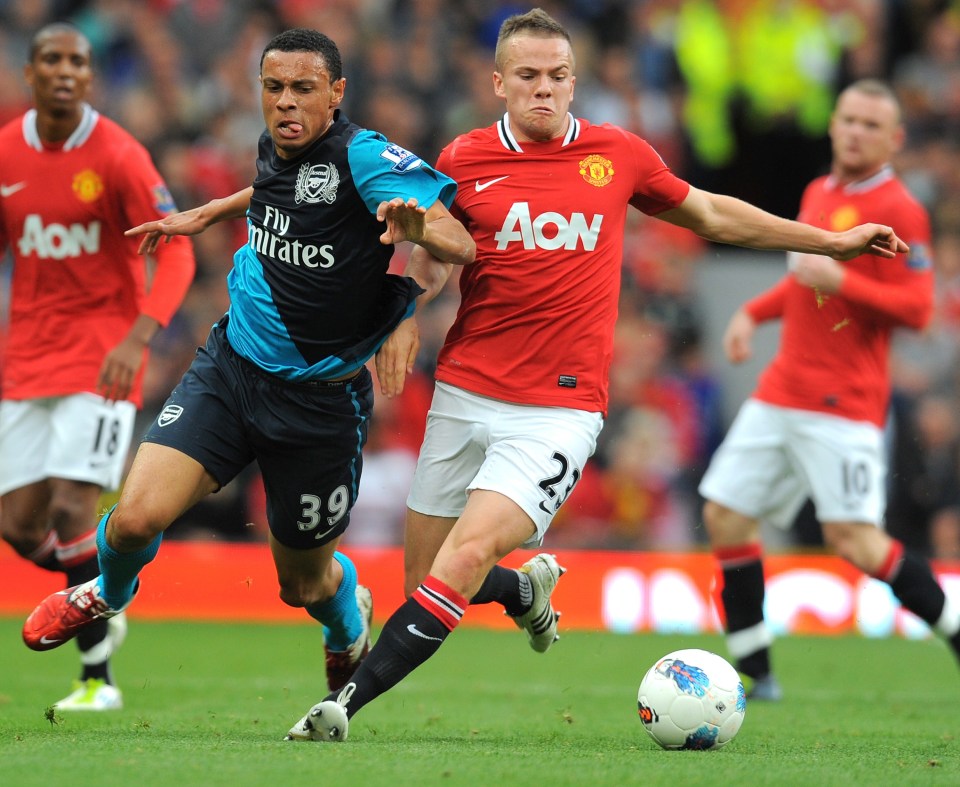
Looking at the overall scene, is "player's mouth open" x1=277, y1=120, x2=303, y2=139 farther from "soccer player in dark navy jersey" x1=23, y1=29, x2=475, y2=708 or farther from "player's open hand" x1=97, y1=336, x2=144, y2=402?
"player's open hand" x1=97, y1=336, x2=144, y2=402

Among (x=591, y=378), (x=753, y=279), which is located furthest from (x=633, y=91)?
(x=591, y=378)

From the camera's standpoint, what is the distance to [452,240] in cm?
600

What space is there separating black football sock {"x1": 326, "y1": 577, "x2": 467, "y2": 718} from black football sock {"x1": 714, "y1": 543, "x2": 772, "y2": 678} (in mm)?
3175

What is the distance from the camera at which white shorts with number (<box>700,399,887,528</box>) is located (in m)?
8.51

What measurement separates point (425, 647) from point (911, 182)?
1178 centimetres

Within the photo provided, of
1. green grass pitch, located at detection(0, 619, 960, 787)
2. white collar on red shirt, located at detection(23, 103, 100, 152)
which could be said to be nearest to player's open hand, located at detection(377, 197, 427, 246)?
green grass pitch, located at detection(0, 619, 960, 787)

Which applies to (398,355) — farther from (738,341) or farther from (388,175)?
(738,341)

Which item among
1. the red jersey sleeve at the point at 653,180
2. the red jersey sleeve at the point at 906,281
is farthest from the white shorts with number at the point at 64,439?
the red jersey sleeve at the point at 906,281

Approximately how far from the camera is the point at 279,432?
6164mm

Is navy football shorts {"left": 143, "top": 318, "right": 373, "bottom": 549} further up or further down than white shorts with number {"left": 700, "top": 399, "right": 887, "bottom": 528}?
further up

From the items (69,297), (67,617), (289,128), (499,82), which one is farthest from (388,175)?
(69,297)

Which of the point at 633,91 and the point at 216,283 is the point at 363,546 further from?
→ the point at 633,91

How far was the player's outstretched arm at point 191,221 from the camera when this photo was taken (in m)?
6.39

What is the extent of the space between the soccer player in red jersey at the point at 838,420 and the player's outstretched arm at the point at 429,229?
9.48 ft
